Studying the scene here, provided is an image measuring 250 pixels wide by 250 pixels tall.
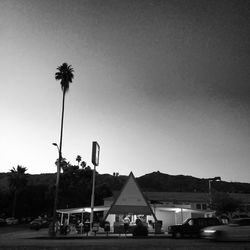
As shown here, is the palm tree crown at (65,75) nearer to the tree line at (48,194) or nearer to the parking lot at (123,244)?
the parking lot at (123,244)

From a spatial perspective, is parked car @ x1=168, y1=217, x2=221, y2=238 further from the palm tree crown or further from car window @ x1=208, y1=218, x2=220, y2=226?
the palm tree crown

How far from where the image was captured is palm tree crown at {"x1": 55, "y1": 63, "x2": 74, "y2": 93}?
33.8m

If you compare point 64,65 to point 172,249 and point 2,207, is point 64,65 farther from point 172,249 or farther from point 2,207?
point 2,207

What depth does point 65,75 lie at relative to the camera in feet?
112

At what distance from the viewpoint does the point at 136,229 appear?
25.0 m

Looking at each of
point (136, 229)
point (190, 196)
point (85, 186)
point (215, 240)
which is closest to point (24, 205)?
point (85, 186)

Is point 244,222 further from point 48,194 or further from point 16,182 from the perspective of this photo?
point 16,182

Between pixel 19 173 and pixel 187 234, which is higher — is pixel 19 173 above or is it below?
above

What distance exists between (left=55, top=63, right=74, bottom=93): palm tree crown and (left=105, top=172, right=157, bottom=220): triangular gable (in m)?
14.7

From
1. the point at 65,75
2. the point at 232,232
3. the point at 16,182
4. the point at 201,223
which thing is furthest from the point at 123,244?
the point at 16,182

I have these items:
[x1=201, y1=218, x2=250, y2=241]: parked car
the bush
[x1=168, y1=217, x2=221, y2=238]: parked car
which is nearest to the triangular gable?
the bush

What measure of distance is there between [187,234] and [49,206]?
6744cm

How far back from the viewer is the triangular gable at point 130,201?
23984 mm

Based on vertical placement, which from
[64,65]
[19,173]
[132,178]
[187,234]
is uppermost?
[64,65]
